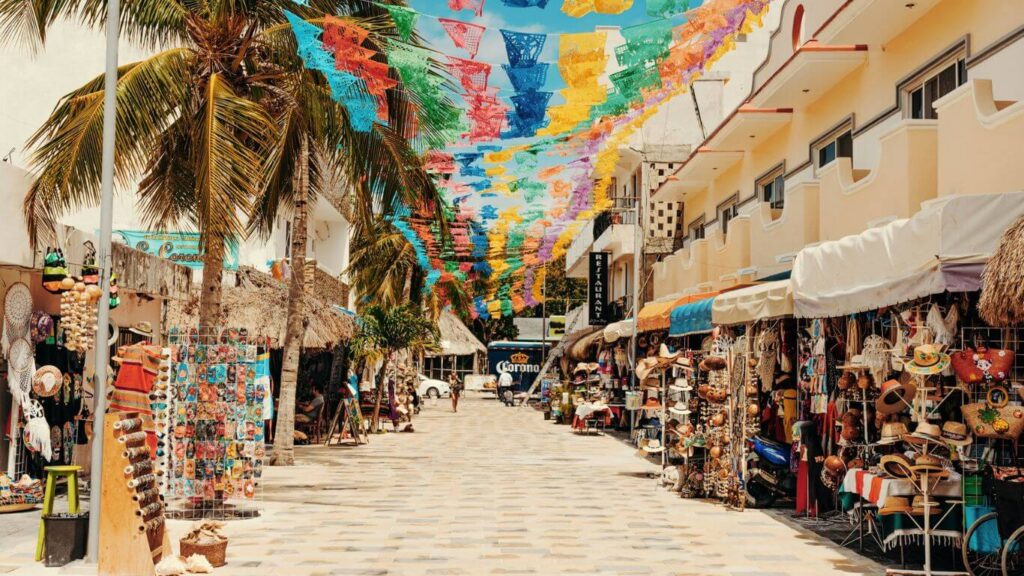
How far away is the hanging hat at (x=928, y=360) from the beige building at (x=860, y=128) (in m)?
2.00

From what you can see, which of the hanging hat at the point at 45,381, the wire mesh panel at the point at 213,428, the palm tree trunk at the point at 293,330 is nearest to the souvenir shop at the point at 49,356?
the hanging hat at the point at 45,381

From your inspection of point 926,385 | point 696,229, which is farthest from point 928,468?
point 696,229

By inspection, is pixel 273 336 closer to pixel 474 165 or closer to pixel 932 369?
pixel 474 165

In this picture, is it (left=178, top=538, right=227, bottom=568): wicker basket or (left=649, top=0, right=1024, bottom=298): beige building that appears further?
(left=649, top=0, right=1024, bottom=298): beige building

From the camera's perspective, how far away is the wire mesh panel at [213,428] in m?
13.1

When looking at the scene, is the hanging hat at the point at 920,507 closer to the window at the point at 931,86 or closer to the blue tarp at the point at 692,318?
the window at the point at 931,86

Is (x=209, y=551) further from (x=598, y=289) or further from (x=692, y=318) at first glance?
(x=598, y=289)

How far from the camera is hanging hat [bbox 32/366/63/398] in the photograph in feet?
44.6

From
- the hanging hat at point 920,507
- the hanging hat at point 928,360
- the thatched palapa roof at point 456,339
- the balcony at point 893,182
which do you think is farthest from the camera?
the thatched palapa roof at point 456,339

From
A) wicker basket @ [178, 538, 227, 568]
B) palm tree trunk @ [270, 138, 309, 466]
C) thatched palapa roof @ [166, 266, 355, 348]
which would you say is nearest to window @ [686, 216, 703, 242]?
thatched palapa roof @ [166, 266, 355, 348]

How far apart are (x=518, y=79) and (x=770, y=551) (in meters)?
6.61

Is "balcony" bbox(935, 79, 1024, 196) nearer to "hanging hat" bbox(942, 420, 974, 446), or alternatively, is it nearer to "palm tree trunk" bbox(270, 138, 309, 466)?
"hanging hat" bbox(942, 420, 974, 446)

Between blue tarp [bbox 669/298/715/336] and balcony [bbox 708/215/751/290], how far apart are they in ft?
5.47

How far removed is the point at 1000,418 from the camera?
353 inches
